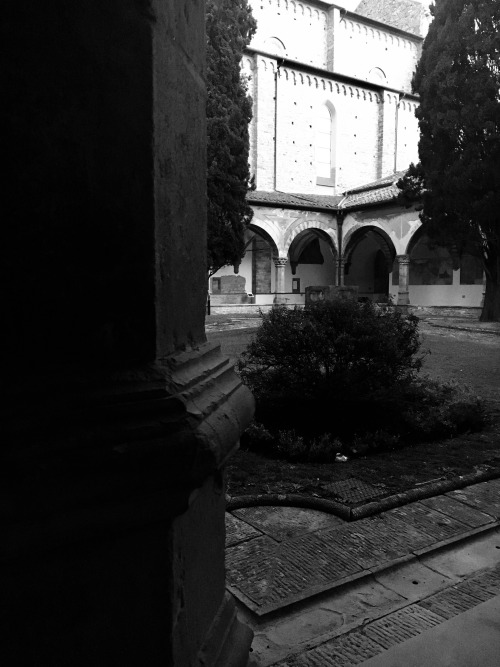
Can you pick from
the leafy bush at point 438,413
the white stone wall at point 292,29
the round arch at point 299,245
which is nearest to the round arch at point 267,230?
the round arch at point 299,245

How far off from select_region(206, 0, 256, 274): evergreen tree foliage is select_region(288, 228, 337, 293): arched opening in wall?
965cm

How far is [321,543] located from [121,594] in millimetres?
1395

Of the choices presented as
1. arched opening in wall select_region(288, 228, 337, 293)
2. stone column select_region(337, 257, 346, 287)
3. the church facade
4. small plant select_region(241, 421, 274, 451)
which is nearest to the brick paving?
small plant select_region(241, 421, 274, 451)

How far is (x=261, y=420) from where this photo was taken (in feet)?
13.8

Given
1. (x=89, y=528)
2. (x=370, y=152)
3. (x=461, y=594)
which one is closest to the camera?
(x=89, y=528)

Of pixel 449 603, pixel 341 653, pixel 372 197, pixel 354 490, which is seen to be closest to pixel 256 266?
pixel 372 197

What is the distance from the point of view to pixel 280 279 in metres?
22.3

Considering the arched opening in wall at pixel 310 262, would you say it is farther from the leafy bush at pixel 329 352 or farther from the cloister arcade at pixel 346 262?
the leafy bush at pixel 329 352

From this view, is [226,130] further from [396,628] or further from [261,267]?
[396,628]

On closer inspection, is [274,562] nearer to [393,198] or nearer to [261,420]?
[261,420]

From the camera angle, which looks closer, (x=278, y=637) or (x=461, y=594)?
(x=278, y=637)

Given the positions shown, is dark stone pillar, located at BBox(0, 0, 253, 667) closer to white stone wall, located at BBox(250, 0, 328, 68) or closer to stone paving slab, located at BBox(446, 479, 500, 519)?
stone paving slab, located at BBox(446, 479, 500, 519)

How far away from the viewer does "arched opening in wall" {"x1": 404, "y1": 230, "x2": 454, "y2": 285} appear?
2289 centimetres

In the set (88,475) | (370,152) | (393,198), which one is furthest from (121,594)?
(370,152)
